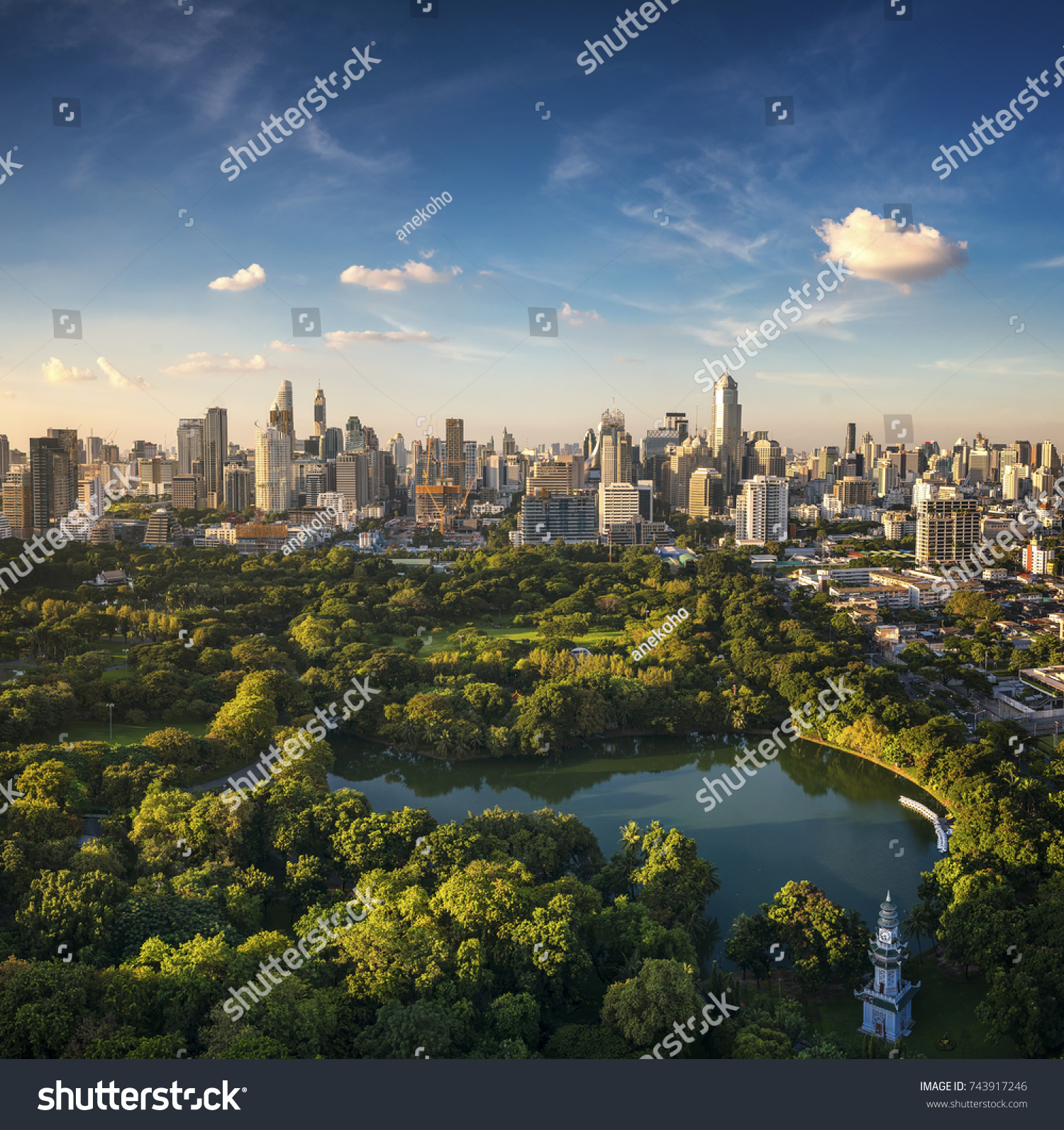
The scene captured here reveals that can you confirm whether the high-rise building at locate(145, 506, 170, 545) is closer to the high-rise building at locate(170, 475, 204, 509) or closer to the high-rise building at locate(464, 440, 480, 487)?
the high-rise building at locate(170, 475, 204, 509)

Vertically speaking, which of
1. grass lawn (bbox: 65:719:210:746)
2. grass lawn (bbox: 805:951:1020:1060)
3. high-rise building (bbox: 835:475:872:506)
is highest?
high-rise building (bbox: 835:475:872:506)

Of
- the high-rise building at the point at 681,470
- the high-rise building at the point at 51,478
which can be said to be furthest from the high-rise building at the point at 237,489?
the high-rise building at the point at 681,470

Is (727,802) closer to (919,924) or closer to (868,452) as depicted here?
(919,924)

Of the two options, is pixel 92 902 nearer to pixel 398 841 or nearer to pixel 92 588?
pixel 398 841

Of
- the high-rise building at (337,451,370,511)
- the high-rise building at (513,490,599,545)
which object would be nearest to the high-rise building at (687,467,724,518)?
the high-rise building at (513,490,599,545)

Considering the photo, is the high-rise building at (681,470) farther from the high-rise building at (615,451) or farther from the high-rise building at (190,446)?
the high-rise building at (190,446)

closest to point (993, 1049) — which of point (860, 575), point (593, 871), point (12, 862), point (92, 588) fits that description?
point (593, 871)

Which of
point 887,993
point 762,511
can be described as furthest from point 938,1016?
point 762,511
